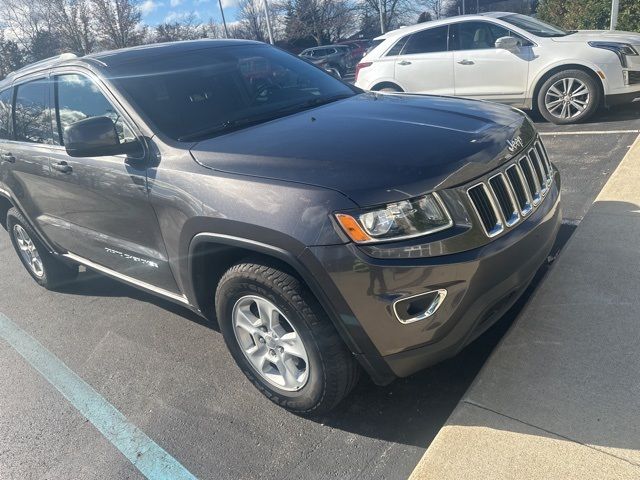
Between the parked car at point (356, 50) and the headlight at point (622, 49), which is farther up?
the headlight at point (622, 49)

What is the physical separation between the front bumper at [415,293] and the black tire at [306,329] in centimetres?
14

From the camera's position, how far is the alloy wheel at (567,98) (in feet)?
23.9

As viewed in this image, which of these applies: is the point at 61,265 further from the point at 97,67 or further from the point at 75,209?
the point at 97,67

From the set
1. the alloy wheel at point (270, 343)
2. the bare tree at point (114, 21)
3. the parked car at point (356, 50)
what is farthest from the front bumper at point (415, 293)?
the bare tree at point (114, 21)

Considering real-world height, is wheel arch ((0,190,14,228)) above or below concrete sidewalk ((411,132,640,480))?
above

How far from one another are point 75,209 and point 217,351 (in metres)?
1.38

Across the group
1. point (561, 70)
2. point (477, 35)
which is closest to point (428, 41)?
point (477, 35)

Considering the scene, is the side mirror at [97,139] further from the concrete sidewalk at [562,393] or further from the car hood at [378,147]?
the concrete sidewalk at [562,393]

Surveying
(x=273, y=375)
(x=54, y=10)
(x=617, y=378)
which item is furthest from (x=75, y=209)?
(x=54, y=10)

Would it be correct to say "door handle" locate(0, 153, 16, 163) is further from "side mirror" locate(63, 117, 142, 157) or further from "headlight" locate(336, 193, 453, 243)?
"headlight" locate(336, 193, 453, 243)

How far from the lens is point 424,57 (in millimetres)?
8289

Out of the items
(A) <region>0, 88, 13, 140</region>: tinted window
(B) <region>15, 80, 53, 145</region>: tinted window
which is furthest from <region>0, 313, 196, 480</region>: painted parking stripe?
(A) <region>0, 88, 13, 140</region>: tinted window

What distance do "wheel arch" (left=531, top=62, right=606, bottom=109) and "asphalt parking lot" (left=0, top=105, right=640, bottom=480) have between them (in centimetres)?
373

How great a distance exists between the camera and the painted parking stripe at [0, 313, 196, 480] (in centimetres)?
261
